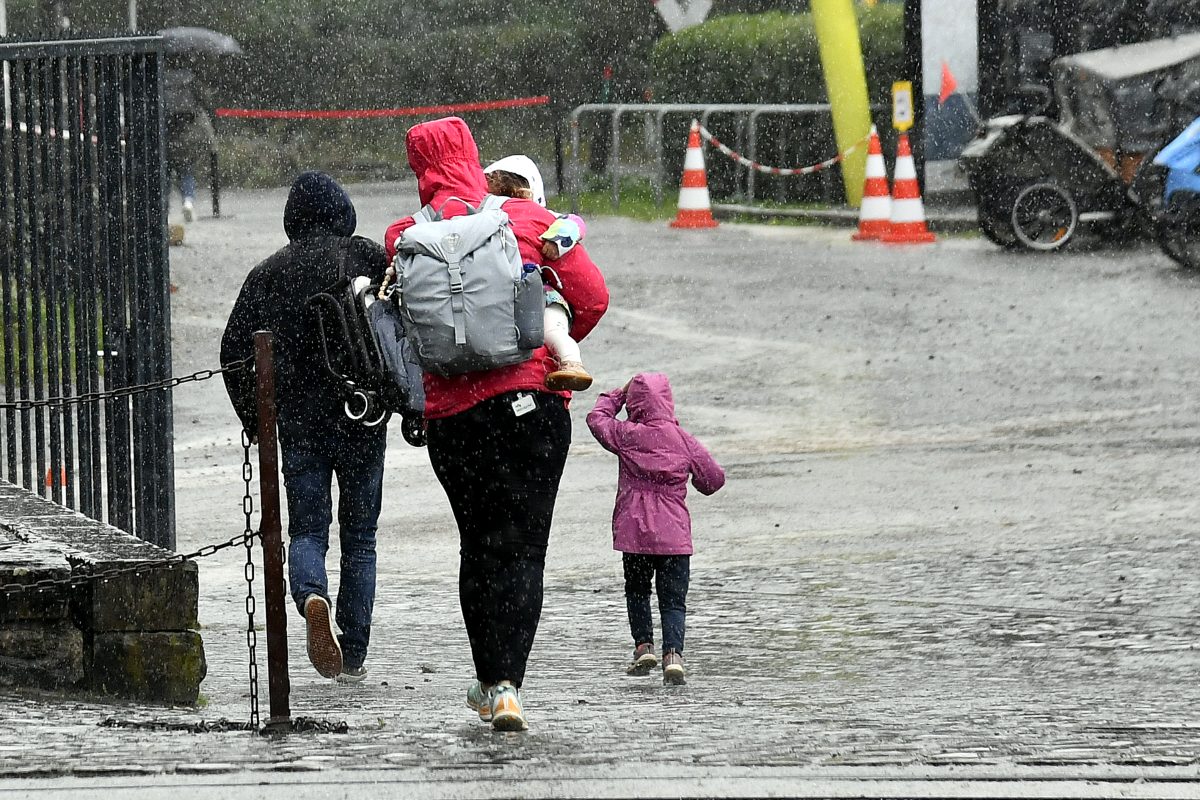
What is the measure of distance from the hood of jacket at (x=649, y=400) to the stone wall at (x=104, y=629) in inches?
65.3

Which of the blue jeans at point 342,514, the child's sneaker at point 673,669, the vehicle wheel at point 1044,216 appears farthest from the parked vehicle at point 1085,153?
the blue jeans at point 342,514

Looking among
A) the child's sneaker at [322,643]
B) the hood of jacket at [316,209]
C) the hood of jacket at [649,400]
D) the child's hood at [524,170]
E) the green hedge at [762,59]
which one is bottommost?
the child's sneaker at [322,643]

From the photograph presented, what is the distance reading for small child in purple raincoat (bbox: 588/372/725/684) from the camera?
6.57 metres

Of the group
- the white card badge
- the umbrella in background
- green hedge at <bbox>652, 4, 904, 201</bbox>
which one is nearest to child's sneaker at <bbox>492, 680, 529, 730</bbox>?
the white card badge

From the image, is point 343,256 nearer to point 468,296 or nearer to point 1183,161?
point 468,296

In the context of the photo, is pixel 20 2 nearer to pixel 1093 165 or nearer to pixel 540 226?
pixel 1093 165

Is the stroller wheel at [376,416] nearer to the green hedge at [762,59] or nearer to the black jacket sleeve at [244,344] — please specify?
the black jacket sleeve at [244,344]

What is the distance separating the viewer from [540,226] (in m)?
5.34

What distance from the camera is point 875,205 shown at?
18.4m

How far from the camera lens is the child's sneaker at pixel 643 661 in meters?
6.61

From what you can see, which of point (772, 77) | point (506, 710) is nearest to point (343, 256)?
point (506, 710)

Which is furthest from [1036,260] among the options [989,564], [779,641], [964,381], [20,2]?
[20,2]

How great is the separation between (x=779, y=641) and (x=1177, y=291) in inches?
340

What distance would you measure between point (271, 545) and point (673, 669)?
1.72 meters
